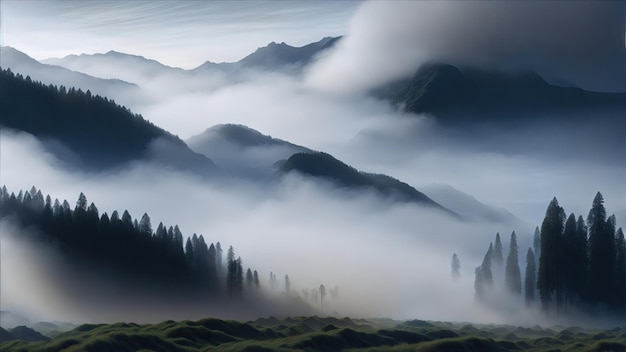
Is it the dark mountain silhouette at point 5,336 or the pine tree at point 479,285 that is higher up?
the pine tree at point 479,285

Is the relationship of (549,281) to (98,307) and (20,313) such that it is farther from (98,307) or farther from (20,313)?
(20,313)

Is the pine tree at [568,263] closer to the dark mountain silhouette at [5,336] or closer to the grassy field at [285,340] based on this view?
the grassy field at [285,340]

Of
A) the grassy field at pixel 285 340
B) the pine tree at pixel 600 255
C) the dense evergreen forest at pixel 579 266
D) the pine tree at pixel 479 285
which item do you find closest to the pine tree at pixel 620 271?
the dense evergreen forest at pixel 579 266

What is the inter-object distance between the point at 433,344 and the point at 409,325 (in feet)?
159

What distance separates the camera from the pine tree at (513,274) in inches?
7303

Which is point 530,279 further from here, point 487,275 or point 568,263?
point 487,275

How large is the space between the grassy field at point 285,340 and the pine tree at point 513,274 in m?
25.8

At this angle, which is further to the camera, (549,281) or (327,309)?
(327,309)

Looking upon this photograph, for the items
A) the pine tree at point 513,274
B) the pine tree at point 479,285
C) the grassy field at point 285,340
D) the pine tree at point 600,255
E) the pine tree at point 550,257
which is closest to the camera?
the grassy field at point 285,340

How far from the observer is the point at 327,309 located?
191625 mm

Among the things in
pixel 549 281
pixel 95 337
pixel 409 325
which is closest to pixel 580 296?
pixel 549 281

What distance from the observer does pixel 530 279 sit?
595ft

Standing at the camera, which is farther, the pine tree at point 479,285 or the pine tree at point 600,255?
the pine tree at point 479,285

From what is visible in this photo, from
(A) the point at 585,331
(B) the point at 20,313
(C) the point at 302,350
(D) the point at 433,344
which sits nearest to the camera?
(C) the point at 302,350
